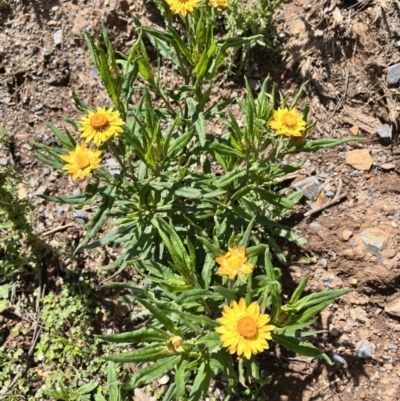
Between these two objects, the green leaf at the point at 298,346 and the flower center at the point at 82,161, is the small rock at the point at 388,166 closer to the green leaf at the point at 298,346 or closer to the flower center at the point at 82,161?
the green leaf at the point at 298,346

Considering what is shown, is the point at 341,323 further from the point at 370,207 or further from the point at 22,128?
the point at 22,128

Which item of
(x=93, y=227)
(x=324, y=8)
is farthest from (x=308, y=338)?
(x=324, y=8)

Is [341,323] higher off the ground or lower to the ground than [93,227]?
lower

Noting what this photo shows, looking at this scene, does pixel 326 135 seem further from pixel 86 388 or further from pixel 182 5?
pixel 86 388

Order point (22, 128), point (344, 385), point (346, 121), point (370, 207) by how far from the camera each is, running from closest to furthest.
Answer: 1. point (344, 385)
2. point (370, 207)
3. point (346, 121)
4. point (22, 128)

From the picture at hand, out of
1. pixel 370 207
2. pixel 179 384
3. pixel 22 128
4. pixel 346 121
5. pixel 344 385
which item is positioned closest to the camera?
pixel 179 384

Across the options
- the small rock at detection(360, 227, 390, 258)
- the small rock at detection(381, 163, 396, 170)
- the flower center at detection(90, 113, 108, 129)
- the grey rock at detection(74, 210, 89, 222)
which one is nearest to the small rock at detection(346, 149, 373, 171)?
the small rock at detection(381, 163, 396, 170)

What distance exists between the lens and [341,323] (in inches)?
150

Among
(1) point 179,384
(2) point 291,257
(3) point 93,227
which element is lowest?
(2) point 291,257

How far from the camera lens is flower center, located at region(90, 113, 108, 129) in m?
2.69

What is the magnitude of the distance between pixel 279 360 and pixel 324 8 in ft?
10.9

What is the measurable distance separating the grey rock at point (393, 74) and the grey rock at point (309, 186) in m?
1.11

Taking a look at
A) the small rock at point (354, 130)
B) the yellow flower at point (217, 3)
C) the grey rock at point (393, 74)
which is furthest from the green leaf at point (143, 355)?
the grey rock at point (393, 74)

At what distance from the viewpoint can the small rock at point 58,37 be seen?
5.15 metres
